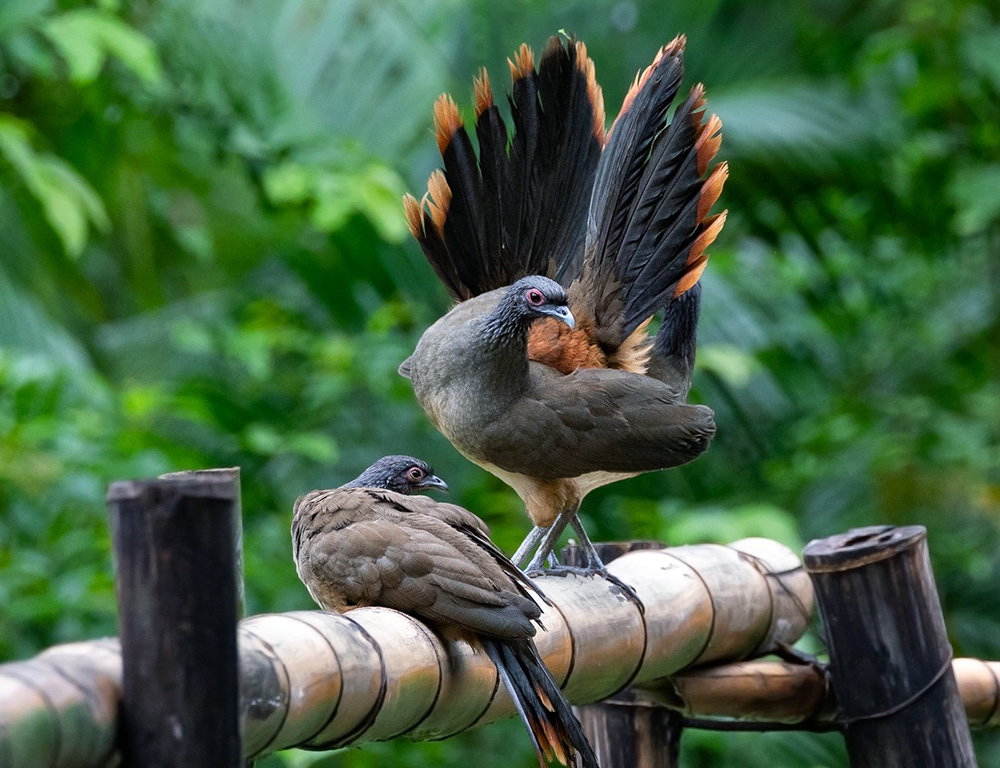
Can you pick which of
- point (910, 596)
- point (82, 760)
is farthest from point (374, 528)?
point (910, 596)

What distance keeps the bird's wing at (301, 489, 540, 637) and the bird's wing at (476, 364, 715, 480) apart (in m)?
0.67

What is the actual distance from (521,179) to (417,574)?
1437mm

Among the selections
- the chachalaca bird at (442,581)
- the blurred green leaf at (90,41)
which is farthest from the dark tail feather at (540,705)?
the blurred green leaf at (90,41)

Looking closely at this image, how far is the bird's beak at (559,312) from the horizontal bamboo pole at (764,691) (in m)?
0.89

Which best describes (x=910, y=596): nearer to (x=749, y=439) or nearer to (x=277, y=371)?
(x=749, y=439)

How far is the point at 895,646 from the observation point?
2506 millimetres

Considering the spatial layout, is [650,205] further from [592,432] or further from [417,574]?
[417,574]

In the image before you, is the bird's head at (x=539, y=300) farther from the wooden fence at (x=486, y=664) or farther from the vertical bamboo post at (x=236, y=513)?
the vertical bamboo post at (x=236, y=513)

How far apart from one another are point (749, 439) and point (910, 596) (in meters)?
2.43

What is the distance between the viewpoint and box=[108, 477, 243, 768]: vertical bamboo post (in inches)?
49.6

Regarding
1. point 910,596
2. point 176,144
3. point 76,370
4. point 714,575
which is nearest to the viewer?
point 910,596

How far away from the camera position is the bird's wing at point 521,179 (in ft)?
9.89

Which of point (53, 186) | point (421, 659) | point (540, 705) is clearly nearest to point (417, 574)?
point (421, 659)

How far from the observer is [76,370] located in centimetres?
438
